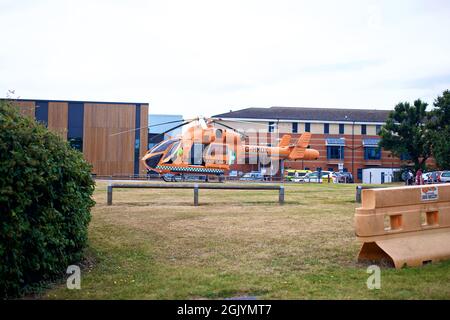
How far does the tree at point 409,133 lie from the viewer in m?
53.8

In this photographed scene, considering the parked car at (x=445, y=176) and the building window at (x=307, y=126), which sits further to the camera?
the building window at (x=307, y=126)

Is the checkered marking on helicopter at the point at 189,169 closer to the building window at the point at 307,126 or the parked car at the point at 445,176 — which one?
the parked car at the point at 445,176

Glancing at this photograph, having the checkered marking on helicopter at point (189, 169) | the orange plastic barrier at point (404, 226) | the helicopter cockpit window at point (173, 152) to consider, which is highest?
the helicopter cockpit window at point (173, 152)

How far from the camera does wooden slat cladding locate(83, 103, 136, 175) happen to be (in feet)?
174

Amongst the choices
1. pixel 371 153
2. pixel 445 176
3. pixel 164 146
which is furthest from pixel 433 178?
pixel 371 153

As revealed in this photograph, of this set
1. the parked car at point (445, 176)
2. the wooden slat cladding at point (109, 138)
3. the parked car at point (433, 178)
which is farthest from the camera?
the wooden slat cladding at point (109, 138)

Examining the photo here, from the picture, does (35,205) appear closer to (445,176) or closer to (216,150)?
(216,150)

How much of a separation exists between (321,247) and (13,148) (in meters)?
5.07

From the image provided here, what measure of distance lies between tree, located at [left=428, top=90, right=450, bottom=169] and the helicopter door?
20.9 m

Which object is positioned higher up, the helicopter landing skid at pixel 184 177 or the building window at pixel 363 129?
the building window at pixel 363 129

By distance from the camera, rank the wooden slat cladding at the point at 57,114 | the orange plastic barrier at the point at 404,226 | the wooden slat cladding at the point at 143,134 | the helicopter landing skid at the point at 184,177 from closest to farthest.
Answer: the orange plastic barrier at the point at 404,226 → the helicopter landing skid at the point at 184,177 → the wooden slat cladding at the point at 57,114 → the wooden slat cladding at the point at 143,134

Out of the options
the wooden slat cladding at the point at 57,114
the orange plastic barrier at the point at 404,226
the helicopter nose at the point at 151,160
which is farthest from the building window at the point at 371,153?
the orange plastic barrier at the point at 404,226

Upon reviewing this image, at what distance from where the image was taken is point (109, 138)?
2106 inches

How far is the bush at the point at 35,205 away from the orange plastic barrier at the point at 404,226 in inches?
164
